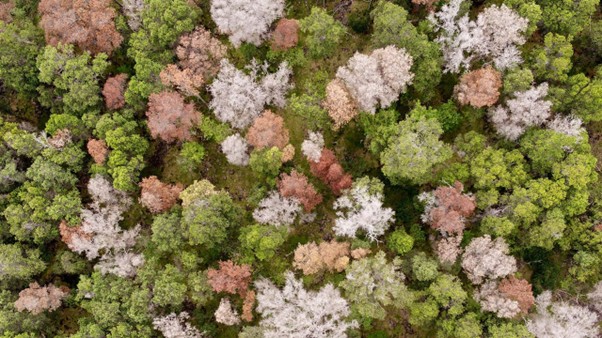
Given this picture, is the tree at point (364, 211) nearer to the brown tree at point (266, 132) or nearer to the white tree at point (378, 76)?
the white tree at point (378, 76)

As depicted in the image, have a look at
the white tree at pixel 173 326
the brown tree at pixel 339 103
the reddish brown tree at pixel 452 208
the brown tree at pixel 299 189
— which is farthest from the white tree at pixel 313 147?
the white tree at pixel 173 326

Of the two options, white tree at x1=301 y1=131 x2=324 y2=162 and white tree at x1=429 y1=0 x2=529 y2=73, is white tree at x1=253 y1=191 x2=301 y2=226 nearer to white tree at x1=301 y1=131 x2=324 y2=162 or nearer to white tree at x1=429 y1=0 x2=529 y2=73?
white tree at x1=301 y1=131 x2=324 y2=162

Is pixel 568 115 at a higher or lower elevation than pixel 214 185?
higher

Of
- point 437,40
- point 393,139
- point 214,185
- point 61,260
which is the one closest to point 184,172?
point 214,185

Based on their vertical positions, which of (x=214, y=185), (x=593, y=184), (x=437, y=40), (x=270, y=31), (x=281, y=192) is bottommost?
(x=214, y=185)

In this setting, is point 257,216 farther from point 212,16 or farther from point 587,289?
point 587,289

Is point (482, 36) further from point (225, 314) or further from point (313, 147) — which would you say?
point (225, 314)
